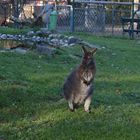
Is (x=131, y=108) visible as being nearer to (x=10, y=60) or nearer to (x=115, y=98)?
(x=115, y=98)

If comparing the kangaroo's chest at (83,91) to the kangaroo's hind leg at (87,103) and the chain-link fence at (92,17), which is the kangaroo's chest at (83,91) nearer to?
the kangaroo's hind leg at (87,103)

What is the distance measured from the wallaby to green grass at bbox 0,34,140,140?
0.55 ft

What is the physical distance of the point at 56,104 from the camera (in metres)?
9.21

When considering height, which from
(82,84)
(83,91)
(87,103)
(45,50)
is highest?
(82,84)

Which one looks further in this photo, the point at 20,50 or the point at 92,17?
the point at 92,17

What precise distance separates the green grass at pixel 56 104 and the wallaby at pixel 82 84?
17 centimetres

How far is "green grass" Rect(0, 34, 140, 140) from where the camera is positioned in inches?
300

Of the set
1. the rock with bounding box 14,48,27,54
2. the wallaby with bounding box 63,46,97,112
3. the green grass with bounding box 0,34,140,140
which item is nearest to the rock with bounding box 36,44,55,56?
the rock with bounding box 14,48,27,54

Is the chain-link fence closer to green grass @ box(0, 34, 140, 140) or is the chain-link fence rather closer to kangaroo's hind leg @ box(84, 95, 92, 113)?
green grass @ box(0, 34, 140, 140)

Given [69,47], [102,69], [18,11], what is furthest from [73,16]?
[102,69]

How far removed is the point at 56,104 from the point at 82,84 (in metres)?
0.83

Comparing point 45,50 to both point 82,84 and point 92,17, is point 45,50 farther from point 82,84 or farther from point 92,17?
point 92,17

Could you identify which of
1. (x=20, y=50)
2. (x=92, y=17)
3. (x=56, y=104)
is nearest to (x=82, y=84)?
(x=56, y=104)

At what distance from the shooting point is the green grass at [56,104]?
762 cm
